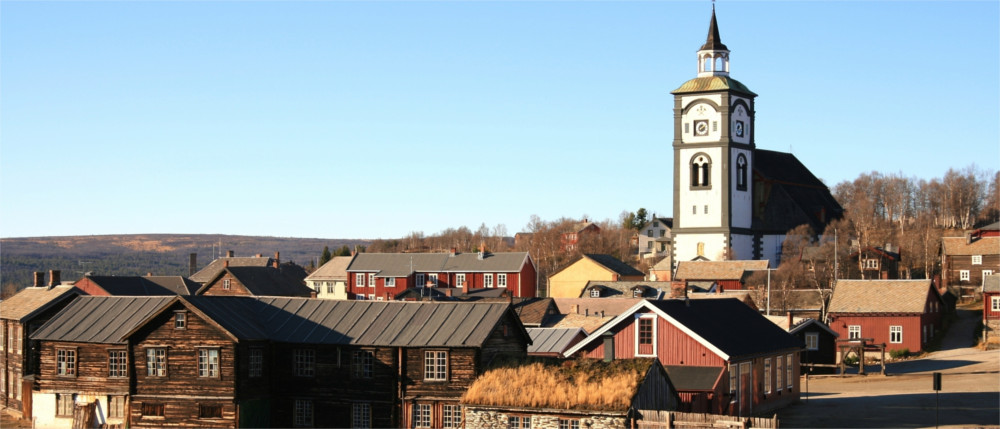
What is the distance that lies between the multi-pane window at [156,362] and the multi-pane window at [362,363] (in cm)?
664

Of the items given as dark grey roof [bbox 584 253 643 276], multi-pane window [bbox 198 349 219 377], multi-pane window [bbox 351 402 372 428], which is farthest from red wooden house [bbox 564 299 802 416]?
dark grey roof [bbox 584 253 643 276]

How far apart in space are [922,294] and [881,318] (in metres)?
2.68

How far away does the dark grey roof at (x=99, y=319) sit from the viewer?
46281 mm

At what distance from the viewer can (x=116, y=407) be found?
148 feet

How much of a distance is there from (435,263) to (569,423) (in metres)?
66.0

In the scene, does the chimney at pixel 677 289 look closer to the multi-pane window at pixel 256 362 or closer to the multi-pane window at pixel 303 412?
the multi-pane window at pixel 303 412

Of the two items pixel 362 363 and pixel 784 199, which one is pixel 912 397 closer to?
pixel 362 363

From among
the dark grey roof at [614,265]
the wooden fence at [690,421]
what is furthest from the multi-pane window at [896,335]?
the wooden fence at [690,421]

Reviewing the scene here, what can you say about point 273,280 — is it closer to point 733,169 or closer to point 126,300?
point 733,169

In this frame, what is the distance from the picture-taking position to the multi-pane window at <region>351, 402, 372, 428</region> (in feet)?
142

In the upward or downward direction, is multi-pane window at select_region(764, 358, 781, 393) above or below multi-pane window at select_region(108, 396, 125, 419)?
above

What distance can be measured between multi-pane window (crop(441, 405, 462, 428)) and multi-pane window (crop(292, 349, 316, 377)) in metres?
5.33

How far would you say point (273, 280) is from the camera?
312ft

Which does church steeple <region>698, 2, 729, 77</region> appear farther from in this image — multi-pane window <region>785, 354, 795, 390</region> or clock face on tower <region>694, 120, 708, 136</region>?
multi-pane window <region>785, 354, 795, 390</region>
